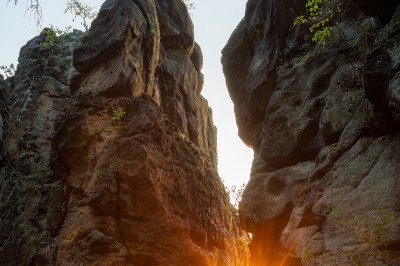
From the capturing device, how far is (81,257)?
10.5 m

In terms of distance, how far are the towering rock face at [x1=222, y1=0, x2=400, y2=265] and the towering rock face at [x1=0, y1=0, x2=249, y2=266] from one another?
8.33 feet

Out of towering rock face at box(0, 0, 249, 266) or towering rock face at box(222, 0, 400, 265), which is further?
towering rock face at box(0, 0, 249, 266)

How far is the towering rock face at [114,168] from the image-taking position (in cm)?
1148

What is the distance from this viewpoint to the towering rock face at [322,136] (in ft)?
30.6

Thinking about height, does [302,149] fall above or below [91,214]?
above

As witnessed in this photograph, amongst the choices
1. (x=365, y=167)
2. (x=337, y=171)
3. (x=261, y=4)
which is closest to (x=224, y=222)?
(x=337, y=171)

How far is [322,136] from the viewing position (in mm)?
13117

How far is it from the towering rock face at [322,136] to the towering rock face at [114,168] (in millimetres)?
2538

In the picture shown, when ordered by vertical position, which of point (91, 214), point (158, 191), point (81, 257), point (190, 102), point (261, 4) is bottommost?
point (81, 257)

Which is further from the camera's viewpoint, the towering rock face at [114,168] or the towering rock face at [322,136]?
the towering rock face at [114,168]

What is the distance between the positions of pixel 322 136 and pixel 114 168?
769cm

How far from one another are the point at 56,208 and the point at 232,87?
502 inches

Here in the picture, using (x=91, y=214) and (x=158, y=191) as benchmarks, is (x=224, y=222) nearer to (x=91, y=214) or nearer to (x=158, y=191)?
(x=158, y=191)

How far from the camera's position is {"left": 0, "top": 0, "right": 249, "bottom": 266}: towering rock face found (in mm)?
11484
